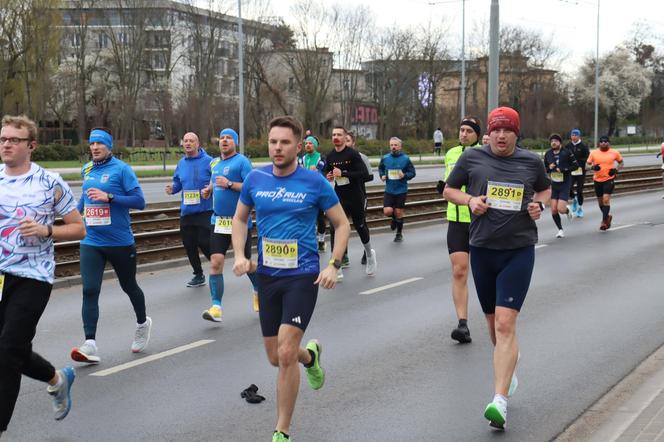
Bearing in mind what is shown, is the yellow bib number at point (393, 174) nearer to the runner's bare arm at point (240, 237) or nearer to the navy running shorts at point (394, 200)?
the navy running shorts at point (394, 200)

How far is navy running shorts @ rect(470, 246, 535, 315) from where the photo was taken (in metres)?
5.93

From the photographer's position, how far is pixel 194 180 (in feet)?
37.2

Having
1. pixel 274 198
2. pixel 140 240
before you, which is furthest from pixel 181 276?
pixel 274 198

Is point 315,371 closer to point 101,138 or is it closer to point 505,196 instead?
point 505,196

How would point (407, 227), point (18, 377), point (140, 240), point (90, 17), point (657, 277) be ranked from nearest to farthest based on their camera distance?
point (18, 377)
point (657, 277)
point (140, 240)
point (407, 227)
point (90, 17)

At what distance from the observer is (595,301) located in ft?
35.5

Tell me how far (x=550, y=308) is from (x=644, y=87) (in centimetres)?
9367

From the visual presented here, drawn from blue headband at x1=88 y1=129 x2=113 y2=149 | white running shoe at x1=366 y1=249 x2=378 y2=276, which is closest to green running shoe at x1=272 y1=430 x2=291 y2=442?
blue headband at x1=88 y1=129 x2=113 y2=149

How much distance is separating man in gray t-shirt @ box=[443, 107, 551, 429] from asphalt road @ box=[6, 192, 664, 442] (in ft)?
1.88

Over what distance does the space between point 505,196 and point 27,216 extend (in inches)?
118

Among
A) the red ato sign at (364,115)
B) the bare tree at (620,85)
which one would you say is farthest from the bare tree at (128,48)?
the bare tree at (620,85)

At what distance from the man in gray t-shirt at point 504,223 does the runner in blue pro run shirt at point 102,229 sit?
306 cm

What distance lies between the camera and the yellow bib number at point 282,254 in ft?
17.9

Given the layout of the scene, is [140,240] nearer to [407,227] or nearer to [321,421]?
[407,227]
